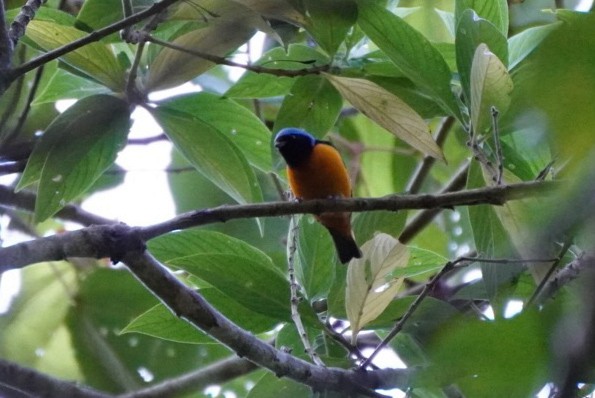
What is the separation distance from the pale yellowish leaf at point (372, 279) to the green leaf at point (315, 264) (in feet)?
0.99

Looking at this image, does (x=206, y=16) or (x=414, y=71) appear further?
(x=414, y=71)

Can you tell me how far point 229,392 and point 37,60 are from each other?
8.01 feet

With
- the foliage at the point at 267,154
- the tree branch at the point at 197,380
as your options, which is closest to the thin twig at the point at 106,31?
the foliage at the point at 267,154

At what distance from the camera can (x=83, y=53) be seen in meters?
2.51

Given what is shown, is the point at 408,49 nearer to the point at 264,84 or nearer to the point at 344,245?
the point at 264,84

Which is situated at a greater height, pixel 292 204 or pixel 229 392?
pixel 292 204

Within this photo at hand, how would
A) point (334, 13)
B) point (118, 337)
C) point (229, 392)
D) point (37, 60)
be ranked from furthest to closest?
1. point (229, 392)
2. point (118, 337)
3. point (334, 13)
4. point (37, 60)

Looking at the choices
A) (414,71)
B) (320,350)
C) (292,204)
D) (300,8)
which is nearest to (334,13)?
(300,8)

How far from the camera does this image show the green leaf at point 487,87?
2.18 m

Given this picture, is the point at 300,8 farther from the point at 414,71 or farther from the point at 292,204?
the point at 292,204

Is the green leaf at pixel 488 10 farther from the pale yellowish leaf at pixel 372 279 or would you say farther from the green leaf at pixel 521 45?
the pale yellowish leaf at pixel 372 279

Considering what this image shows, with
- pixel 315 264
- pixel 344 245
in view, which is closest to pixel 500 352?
pixel 315 264

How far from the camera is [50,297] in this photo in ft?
11.8

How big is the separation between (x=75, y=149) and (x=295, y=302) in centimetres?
88
